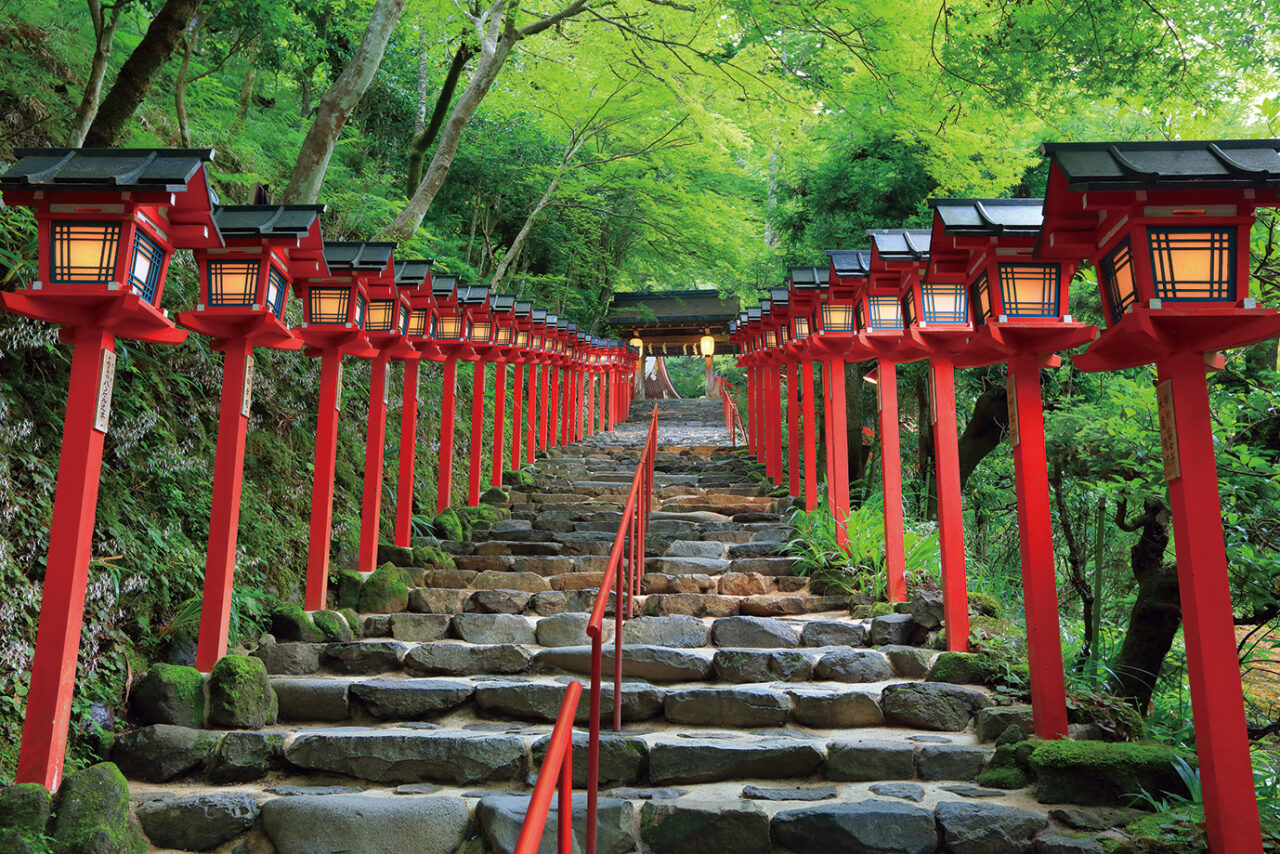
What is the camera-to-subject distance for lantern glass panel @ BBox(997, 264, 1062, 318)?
4609 mm

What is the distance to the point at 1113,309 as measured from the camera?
11.9 ft

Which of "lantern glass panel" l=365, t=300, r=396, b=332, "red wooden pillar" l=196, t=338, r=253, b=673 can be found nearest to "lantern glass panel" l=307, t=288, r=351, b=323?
"lantern glass panel" l=365, t=300, r=396, b=332

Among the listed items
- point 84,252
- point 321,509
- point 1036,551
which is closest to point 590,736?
point 1036,551

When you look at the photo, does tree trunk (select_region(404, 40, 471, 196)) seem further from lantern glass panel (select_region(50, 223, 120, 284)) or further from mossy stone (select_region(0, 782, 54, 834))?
mossy stone (select_region(0, 782, 54, 834))

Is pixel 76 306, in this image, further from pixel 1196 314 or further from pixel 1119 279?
pixel 1196 314

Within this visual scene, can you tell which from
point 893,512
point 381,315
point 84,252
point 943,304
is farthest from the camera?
point 381,315

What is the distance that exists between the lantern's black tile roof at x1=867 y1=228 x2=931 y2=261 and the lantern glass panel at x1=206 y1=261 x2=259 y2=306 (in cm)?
420

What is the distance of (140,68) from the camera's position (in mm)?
5211

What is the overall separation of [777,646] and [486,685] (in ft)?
6.99

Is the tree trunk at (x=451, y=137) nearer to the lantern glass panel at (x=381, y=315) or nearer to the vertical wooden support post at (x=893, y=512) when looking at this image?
the lantern glass panel at (x=381, y=315)

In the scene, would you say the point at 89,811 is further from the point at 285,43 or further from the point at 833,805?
the point at 285,43

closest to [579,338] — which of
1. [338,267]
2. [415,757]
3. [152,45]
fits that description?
[338,267]

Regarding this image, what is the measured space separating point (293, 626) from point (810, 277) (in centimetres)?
606

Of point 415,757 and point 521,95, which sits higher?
point 521,95
